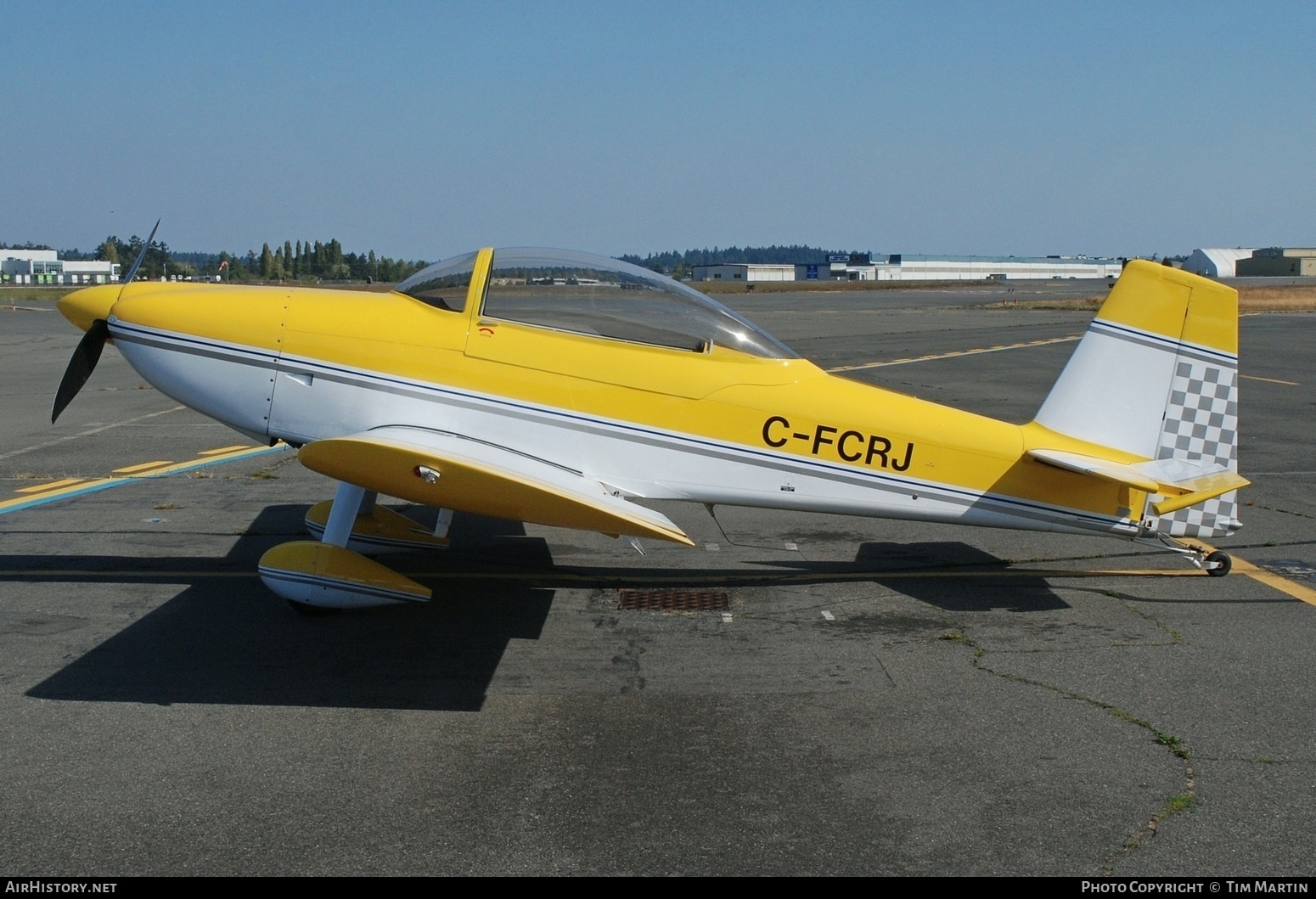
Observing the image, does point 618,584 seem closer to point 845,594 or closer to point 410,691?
point 845,594

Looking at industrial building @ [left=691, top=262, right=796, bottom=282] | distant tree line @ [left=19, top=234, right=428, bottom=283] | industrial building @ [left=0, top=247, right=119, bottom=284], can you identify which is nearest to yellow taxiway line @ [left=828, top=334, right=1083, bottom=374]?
distant tree line @ [left=19, top=234, right=428, bottom=283]

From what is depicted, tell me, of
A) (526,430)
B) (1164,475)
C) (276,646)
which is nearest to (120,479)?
(276,646)

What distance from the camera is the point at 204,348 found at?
6.71 metres

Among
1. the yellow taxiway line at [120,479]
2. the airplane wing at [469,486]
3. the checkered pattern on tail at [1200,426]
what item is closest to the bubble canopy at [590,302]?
the airplane wing at [469,486]

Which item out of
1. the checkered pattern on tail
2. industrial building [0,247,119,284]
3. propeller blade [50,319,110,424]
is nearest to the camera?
propeller blade [50,319,110,424]

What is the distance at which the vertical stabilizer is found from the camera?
709cm

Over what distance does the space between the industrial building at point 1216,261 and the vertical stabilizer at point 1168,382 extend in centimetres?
11946

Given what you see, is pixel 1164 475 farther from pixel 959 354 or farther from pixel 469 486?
pixel 959 354

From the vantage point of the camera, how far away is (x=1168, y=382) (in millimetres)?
7117

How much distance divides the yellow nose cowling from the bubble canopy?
6.18 feet

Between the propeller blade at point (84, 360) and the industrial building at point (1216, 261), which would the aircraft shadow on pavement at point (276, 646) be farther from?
the industrial building at point (1216, 261)

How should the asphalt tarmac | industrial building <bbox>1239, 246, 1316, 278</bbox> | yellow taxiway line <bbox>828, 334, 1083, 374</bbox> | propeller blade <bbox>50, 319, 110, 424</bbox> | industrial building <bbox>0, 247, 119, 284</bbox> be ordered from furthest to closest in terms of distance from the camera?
industrial building <bbox>1239, 246, 1316, 278</bbox> → industrial building <bbox>0, 247, 119, 284</bbox> → yellow taxiway line <bbox>828, 334, 1083, 374</bbox> → propeller blade <bbox>50, 319, 110, 424</bbox> → the asphalt tarmac

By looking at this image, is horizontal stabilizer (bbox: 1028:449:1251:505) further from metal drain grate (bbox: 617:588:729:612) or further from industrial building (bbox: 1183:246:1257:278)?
industrial building (bbox: 1183:246:1257:278)

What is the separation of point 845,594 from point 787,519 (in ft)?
7.45
